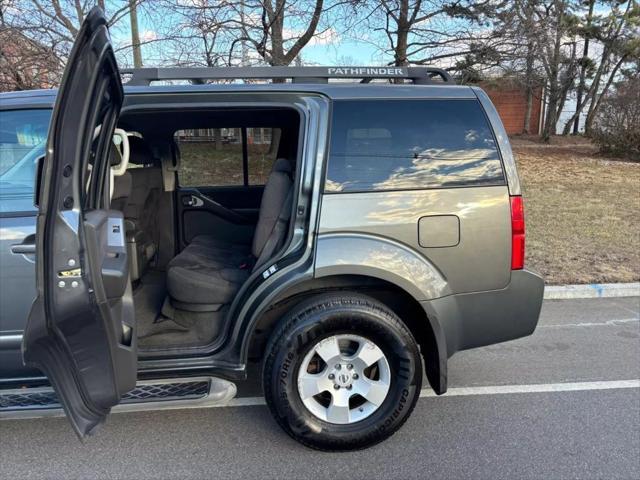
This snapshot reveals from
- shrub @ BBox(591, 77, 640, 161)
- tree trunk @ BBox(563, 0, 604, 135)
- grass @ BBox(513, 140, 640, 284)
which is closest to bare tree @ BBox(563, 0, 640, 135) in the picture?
tree trunk @ BBox(563, 0, 604, 135)

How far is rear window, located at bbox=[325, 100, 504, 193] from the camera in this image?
8.29 ft

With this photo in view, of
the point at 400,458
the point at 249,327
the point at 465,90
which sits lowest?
the point at 400,458

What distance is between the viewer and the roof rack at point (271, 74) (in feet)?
8.86

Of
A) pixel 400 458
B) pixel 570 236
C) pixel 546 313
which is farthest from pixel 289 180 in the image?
pixel 570 236

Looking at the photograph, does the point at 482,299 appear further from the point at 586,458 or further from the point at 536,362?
the point at 536,362

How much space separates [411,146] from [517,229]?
0.72 metres

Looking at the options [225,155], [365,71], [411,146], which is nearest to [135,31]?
[225,155]

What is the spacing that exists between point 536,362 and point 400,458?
5.27 feet

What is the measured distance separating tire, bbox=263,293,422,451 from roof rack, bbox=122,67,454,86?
4.13 feet

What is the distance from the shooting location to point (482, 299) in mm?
2598

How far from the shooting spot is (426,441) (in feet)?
8.67

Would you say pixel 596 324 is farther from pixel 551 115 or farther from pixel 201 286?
pixel 551 115

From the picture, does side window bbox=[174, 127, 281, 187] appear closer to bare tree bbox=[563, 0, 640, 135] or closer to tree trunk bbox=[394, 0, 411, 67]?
tree trunk bbox=[394, 0, 411, 67]

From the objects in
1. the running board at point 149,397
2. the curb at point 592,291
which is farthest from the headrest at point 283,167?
the curb at point 592,291
